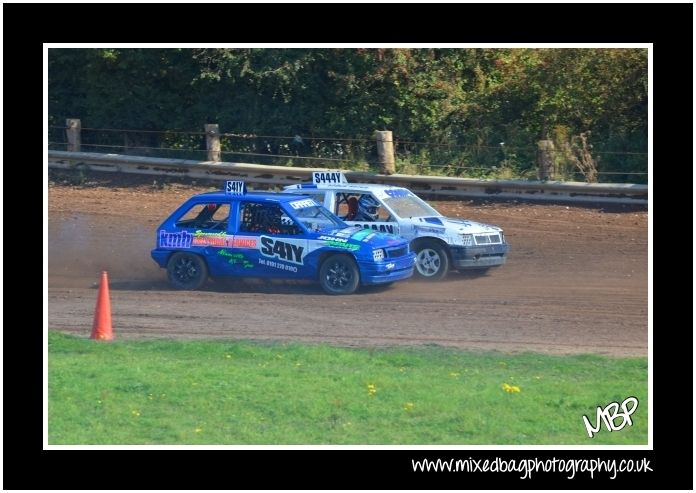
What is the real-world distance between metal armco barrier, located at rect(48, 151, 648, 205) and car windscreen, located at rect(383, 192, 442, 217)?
14.3 feet

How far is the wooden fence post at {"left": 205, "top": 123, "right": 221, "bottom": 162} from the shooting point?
24.0m

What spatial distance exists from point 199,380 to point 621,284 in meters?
8.10

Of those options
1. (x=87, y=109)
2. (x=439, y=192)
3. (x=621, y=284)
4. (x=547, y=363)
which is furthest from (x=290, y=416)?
(x=87, y=109)

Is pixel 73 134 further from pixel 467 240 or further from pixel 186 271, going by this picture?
pixel 467 240

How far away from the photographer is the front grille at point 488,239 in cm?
1650

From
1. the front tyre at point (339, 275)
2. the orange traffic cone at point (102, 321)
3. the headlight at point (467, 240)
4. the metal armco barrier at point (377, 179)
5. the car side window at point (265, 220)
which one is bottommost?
the orange traffic cone at point (102, 321)

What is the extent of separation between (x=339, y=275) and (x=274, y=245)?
3.66ft

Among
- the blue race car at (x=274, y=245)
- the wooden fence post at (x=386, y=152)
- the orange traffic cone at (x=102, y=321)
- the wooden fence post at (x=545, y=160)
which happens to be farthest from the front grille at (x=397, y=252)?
the wooden fence post at (x=386, y=152)

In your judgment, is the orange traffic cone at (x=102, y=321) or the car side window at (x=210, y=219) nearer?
the orange traffic cone at (x=102, y=321)

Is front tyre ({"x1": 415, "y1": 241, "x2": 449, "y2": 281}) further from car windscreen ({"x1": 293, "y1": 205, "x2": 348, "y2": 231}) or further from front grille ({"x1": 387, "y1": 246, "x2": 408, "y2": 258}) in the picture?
car windscreen ({"x1": 293, "y1": 205, "x2": 348, "y2": 231})

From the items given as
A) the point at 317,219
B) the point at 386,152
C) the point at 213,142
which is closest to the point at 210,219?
the point at 317,219

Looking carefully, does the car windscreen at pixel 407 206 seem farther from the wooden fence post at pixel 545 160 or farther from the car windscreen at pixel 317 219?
the wooden fence post at pixel 545 160

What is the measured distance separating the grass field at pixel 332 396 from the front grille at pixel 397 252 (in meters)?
3.59

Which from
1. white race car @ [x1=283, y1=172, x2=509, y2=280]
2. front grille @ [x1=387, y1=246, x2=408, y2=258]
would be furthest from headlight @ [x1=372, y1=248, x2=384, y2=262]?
white race car @ [x1=283, y1=172, x2=509, y2=280]
